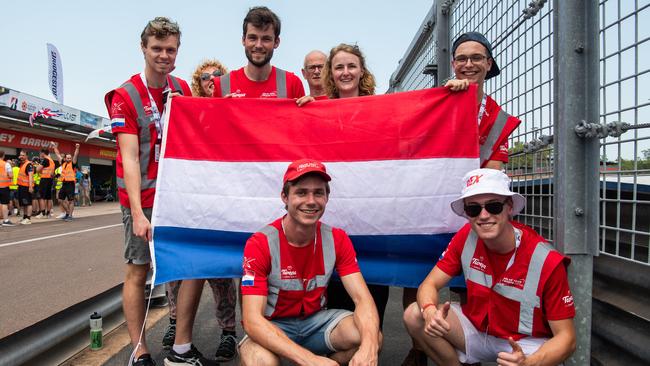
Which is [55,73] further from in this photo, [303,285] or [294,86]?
[303,285]

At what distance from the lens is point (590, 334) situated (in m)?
2.35

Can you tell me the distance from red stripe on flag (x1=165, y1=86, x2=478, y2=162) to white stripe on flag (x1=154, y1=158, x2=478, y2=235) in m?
0.07

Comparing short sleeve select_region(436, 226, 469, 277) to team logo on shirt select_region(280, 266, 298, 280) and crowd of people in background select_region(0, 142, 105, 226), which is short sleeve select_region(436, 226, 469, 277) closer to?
team logo on shirt select_region(280, 266, 298, 280)

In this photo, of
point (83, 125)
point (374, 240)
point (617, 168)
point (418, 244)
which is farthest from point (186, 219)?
point (83, 125)

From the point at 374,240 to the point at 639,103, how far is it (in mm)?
1666

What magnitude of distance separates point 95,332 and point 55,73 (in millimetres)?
32621

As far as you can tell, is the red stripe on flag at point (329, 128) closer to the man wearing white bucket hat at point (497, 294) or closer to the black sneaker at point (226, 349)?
the man wearing white bucket hat at point (497, 294)

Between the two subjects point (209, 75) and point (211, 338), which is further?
point (209, 75)

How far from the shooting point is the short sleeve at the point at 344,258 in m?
2.74

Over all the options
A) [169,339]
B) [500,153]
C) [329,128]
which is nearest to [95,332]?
[169,339]

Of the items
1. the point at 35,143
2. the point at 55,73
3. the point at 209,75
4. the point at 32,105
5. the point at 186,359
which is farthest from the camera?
the point at 55,73

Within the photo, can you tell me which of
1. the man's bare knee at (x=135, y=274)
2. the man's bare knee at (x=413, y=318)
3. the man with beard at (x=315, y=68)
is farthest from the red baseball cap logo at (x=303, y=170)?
the man with beard at (x=315, y=68)

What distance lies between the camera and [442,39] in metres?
4.36

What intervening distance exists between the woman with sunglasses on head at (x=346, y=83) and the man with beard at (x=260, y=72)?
318 mm
